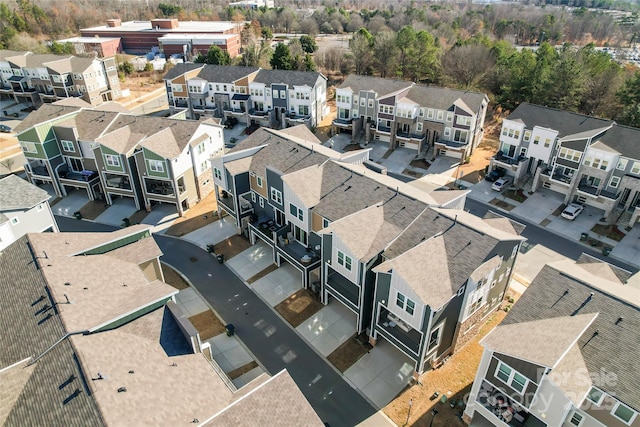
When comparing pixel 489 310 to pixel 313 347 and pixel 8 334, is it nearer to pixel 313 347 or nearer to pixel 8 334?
pixel 313 347

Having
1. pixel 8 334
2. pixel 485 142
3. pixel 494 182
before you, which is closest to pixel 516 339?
pixel 8 334

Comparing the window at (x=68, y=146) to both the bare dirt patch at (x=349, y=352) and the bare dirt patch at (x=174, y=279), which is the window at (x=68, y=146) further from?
the bare dirt patch at (x=349, y=352)

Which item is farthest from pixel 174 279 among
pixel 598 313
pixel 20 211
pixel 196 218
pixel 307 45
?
pixel 307 45

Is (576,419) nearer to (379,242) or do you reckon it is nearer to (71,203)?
(379,242)

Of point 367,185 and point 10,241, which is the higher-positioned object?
point 367,185

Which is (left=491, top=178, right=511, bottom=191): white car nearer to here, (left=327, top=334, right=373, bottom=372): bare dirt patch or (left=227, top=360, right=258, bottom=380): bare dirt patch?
(left=327, top=334, right=373, bottom=372): bare dirt patch

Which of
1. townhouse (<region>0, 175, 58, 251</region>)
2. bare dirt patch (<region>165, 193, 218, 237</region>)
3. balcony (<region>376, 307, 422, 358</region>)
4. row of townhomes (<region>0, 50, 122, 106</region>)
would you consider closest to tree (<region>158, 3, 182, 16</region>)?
row of townhomes (<region>0, 50, 122, 106</region>)

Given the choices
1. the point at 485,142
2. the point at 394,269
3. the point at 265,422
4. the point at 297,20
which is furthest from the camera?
the point at 297,20
